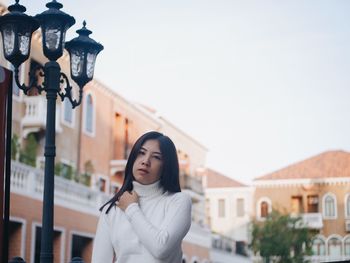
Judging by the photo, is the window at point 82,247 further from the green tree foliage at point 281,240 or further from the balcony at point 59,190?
the green tree foliage at point 281,240

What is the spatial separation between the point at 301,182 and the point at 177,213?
44087 millimetres

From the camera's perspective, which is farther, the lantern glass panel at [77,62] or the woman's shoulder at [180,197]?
the lantern glass panel at [77,62]

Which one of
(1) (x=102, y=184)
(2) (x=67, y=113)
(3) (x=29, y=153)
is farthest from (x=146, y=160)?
(1) (x=102, y=184)

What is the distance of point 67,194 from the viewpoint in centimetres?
2133

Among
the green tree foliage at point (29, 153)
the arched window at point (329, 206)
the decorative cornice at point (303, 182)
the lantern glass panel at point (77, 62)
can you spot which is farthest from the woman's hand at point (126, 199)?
the decorative cornice at point (303, 182)

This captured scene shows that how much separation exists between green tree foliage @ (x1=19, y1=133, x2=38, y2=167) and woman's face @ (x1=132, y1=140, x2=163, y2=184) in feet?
56.2

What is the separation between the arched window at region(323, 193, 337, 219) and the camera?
4538 centimetres

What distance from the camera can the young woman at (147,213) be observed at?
114 inches

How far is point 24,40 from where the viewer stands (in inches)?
299

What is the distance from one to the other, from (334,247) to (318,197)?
303 centimetres

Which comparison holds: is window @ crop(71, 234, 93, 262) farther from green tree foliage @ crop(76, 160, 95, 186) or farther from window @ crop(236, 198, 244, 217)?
window @ crop(236, 198, 244, 217)

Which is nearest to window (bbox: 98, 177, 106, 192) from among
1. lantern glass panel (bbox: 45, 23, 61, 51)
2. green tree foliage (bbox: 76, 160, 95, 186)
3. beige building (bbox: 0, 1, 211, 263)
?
beige building (bbox: 0, 1, 211, 263)

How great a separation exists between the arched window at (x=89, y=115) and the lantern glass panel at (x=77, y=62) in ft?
57.7

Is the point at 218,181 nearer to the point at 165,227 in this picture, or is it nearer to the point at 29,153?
the point at 29,153
